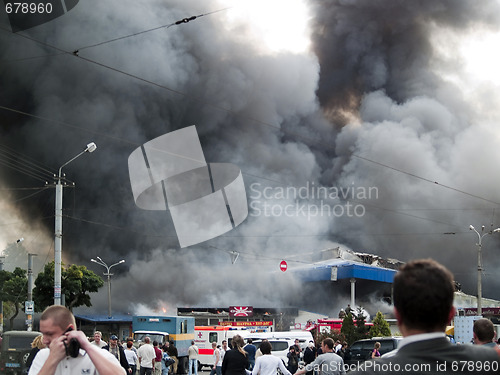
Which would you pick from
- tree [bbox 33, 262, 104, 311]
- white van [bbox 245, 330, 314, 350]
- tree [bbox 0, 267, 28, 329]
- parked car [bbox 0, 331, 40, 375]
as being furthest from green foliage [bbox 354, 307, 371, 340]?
tree [bbox 0, 267, 28, 329]

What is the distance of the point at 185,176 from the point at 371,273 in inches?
1004

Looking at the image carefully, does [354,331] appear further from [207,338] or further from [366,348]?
[366,348]

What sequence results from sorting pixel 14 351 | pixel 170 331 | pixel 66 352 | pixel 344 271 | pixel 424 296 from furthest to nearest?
pixel 344 271
pixel 170 331
pixel 14 351
pixel 66 352
pixel 424 296

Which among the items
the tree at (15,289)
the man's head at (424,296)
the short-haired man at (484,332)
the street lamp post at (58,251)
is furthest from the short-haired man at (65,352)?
the tree at (15,289)

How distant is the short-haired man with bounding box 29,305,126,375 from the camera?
153 inches

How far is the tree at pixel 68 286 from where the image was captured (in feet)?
153

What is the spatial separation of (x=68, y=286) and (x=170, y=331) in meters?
16.6

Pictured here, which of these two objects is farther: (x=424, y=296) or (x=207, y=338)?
(x=207, y=338)

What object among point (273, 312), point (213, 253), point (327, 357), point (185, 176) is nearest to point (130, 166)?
point (185, 176)

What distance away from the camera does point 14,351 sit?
24.3 metres

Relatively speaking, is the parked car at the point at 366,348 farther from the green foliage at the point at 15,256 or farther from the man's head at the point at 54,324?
the green foliage at the point at 15,256

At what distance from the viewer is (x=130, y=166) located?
70312 millimetres

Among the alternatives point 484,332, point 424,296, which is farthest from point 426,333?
point 484,332

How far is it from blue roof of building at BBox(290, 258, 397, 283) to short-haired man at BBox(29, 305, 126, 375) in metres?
75.0
